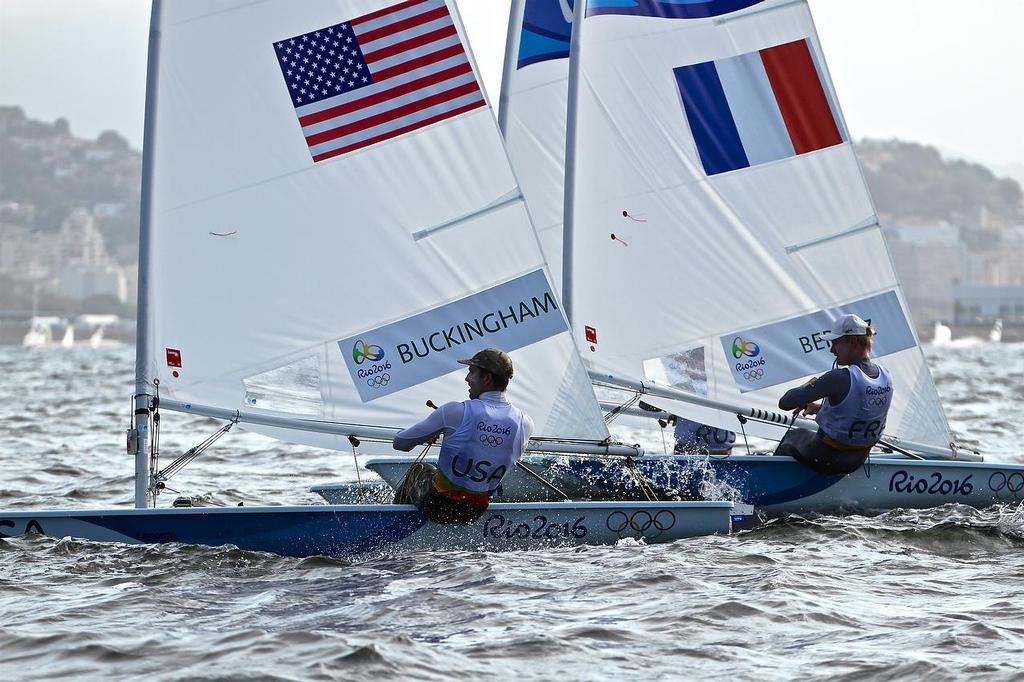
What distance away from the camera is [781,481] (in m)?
10.1

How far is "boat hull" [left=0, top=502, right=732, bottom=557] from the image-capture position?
777cm

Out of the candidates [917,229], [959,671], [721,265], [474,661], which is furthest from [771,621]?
[917,229]

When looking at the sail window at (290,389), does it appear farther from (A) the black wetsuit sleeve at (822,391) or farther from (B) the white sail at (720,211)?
(A) the black wetsuit sleeve at (822,391)

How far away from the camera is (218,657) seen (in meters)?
5.93

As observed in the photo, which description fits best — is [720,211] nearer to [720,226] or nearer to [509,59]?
[720,226]

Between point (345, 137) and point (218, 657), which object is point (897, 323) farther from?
point (218, 657)

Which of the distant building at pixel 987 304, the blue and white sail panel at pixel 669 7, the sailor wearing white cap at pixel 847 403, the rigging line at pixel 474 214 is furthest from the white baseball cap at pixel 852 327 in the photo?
the distant building at pixel 987 304

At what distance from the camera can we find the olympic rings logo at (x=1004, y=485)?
10427 millimetres

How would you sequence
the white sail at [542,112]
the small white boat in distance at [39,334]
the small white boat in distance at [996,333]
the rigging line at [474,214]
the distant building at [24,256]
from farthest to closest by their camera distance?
the distant building at [24,256], the small white boat in distance at [996,333], the small white boat in distance at [39,334], the white sail at [542,112], the rigging line at [474,214]

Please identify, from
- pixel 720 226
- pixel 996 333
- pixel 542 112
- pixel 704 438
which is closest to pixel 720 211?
pixel 720 226

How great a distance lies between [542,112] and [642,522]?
4.34 metres

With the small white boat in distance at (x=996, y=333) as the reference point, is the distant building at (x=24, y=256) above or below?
above

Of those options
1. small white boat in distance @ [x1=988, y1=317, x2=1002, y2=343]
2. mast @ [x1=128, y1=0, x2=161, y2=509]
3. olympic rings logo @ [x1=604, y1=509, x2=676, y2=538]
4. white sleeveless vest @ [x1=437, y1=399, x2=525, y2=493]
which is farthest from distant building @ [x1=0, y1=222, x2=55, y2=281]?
white sleeveless vest @ [x1=437, y1=399, x2=525, y2=493]

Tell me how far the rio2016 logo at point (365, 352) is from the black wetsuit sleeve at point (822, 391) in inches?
95.4
